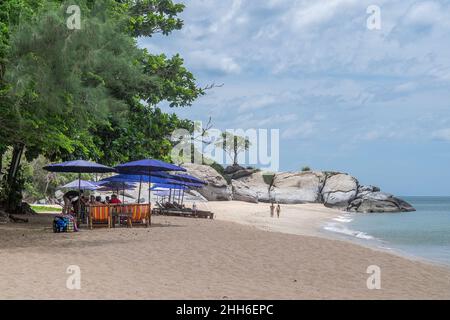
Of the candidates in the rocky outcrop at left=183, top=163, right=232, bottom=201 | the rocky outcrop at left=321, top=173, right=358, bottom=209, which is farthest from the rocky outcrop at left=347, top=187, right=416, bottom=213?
the rocky outcrop at left=183, top=163, right=232, bottom=201

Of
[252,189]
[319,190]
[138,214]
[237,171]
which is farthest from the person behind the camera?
[237,171]

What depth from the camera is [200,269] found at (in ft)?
36.3

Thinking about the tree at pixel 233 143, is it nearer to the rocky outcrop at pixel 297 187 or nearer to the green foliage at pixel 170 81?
the rocky outcrop at pixel 297 187

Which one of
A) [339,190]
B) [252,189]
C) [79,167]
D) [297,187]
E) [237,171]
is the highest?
[237,171]

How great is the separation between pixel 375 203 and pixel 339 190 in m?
5.43

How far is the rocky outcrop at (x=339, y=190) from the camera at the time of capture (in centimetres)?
8144

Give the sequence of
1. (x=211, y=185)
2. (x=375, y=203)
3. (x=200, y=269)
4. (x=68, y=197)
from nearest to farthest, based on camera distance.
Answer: (x=200, y=269)
(x=68, y=197)
(x=211, y=185)
(x=375, y=203)

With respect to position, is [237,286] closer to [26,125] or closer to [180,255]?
[180,255]

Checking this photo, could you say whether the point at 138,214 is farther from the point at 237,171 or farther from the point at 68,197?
the point at 237,171

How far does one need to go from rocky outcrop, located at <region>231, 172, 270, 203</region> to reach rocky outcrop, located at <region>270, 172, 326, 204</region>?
1.34 meters

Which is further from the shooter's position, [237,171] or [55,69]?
[237,171]

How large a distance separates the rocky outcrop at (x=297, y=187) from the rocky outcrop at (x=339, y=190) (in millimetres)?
992

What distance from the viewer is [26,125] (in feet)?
54.5

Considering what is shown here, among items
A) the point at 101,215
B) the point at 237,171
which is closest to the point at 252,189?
the point at 237,171
